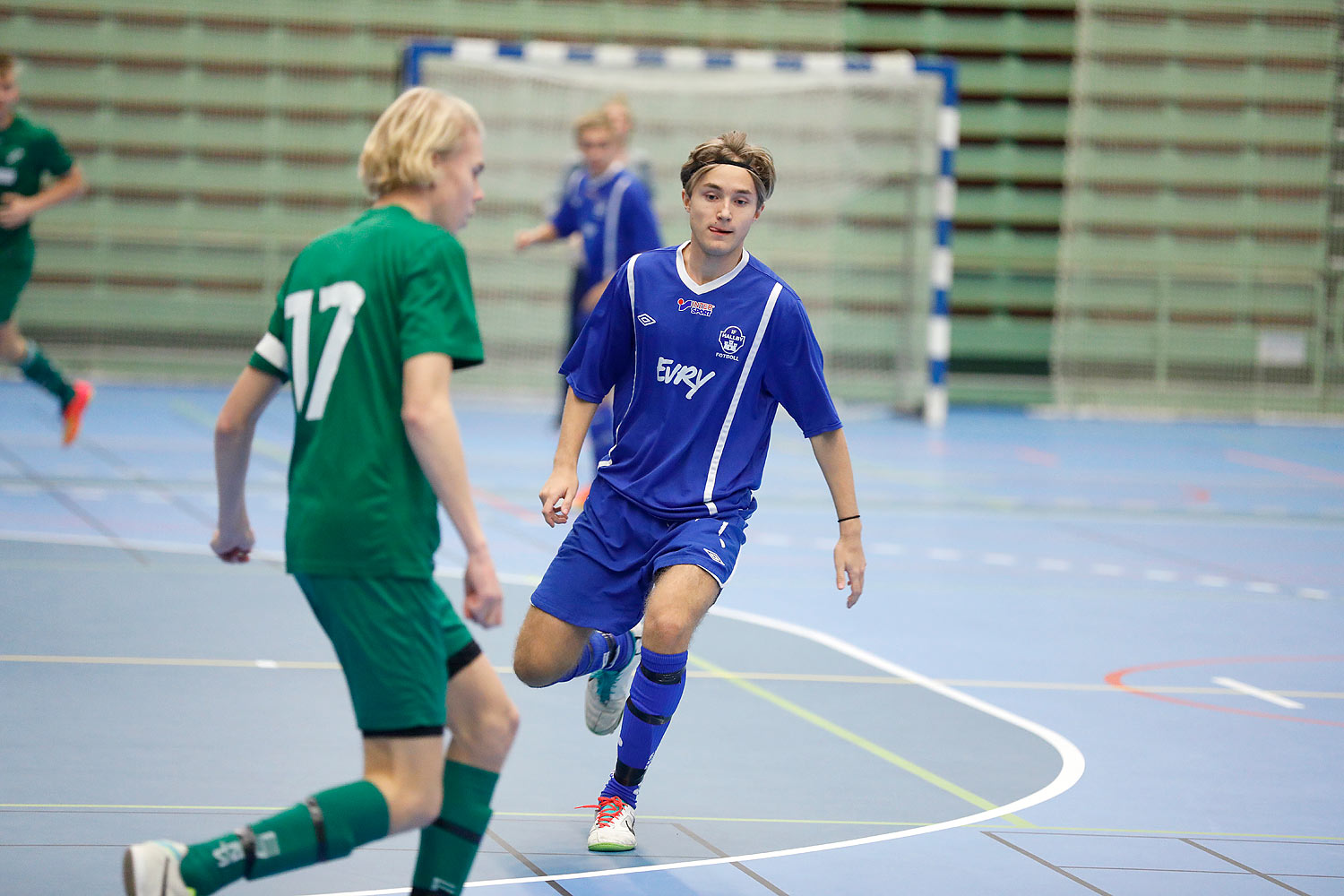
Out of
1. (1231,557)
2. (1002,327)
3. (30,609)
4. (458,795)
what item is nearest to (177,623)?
(30,609)

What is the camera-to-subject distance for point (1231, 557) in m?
8.47

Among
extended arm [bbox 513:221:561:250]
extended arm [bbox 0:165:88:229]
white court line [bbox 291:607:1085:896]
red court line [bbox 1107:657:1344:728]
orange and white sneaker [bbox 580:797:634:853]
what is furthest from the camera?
extended arm [bbox 513:221:561:250]

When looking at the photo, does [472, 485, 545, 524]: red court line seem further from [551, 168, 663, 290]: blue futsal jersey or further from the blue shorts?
the blue shorts

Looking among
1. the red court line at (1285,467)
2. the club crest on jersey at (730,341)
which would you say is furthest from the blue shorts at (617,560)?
the red court line at (1285,467)

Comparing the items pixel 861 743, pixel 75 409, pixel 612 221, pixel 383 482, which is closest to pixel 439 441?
pixel 383 482

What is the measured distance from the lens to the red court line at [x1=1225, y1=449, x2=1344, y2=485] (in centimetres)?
1163

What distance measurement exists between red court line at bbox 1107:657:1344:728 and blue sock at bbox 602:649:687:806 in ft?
7.65

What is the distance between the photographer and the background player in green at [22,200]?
853 cm

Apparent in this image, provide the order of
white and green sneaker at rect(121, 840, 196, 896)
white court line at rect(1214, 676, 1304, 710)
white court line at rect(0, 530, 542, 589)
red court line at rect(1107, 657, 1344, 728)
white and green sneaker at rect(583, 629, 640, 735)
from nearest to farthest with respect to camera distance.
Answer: white and green sneaker at rect(121, 840, 196, 896), white and green sneaker at rect(583, 629, 640, 735), red court line at rect(1107, 657, 1344, 728), white court line at rect(1214, 676, 1304, 710), white court line at rect(0, 530, 542, 589)

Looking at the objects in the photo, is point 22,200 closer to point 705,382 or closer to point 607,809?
point 705,382

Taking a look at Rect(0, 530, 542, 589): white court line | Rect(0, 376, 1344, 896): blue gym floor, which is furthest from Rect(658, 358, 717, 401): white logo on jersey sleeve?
Rect(0, 530, 542, 589): white court line

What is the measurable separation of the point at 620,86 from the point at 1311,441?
6.74m

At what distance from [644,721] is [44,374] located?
6086 mm

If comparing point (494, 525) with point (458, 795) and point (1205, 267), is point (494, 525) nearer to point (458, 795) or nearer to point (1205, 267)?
point (458, 795)
